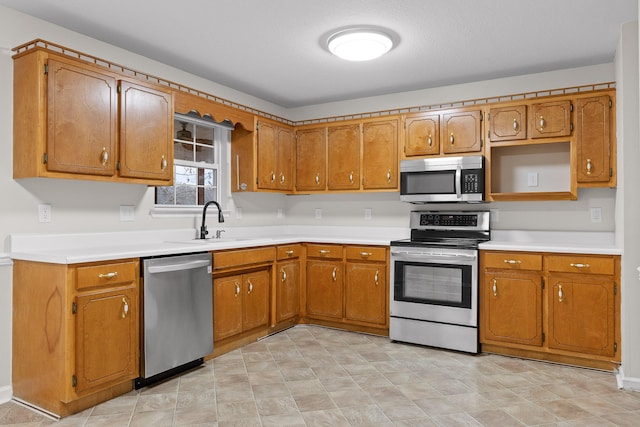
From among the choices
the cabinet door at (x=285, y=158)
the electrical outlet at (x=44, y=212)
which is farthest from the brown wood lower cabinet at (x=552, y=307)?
the electrical outlet at (x=44, y=212)

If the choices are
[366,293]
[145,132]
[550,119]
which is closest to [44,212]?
[145,132]

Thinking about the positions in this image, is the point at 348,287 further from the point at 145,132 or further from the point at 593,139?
the point at 593,139

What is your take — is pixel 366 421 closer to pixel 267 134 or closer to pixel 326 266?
pixel 326 266

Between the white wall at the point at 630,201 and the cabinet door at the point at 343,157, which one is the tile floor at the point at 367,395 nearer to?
the white wall at the point at 630,201

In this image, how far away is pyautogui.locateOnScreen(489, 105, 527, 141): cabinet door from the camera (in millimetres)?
3805

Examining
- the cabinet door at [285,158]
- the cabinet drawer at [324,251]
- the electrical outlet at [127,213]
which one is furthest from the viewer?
the cabinet door at [285,158]

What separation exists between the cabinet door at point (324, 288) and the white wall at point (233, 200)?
30.2 inches

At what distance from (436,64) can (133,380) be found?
3.39 metres

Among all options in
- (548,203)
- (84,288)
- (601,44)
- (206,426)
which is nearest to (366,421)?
(206,426)

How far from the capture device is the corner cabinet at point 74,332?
248 centimetres

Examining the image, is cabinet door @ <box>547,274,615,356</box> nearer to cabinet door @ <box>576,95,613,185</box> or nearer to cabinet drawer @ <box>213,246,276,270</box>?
cabinet door @ <box>576,95,613,185</box>

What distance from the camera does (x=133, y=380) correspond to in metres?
2.89

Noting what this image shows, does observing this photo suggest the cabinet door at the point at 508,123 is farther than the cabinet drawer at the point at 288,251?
No

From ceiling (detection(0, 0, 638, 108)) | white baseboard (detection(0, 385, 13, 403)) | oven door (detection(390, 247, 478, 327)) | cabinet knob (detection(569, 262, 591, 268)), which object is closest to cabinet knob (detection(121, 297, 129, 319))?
white baseboard (detection(0, 385, 13, 403))
